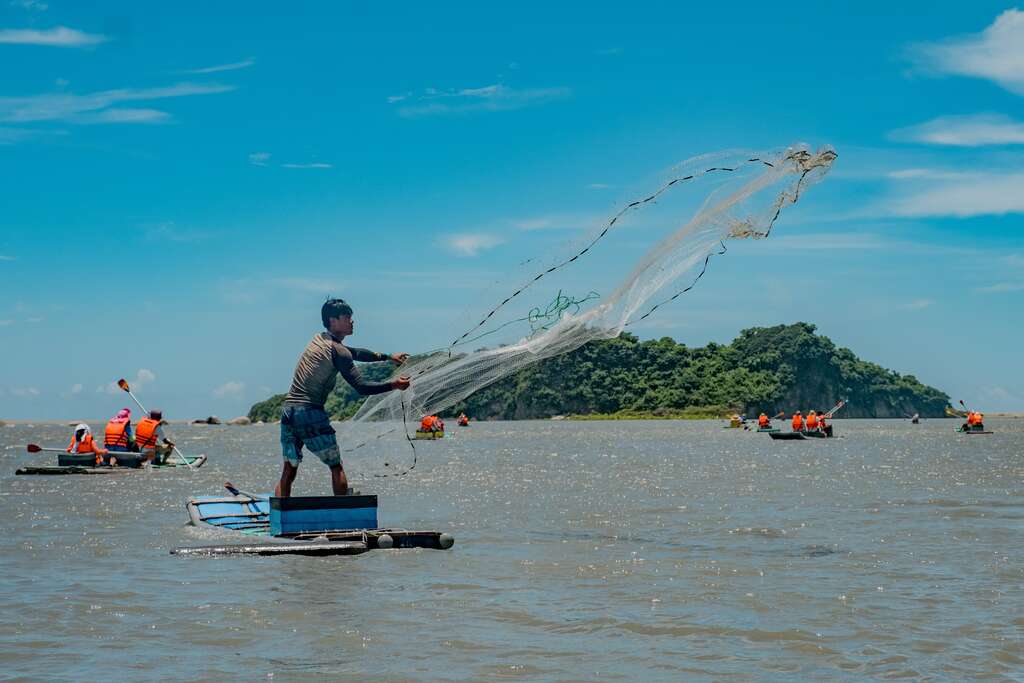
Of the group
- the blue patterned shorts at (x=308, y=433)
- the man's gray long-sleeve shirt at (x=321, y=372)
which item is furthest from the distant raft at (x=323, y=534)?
the man's gray long-sleeve shirt at (x=321, y=372)

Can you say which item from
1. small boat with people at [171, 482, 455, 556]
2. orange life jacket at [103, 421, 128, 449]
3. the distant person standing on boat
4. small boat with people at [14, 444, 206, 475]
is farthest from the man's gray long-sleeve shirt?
orange life jacket at [103, 421, 128, 449]

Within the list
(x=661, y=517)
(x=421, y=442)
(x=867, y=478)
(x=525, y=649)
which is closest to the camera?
(x=525, y=649)

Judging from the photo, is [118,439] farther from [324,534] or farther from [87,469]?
[324,534]

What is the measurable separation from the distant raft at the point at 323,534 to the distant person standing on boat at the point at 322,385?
282mm

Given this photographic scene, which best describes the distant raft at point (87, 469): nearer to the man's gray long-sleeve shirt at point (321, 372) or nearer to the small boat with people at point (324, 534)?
the small boat with people at point (324, 534)

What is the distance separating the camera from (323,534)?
512 inches

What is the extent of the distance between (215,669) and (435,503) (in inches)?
533

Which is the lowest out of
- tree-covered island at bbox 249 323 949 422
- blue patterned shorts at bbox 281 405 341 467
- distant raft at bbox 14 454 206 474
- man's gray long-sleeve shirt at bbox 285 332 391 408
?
distant raft at bbox 14 454 206 474

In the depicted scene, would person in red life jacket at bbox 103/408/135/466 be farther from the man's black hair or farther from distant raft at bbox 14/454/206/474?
the man's black hair

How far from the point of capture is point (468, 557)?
43.6 ft

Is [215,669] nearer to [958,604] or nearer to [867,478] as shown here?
[958,604]

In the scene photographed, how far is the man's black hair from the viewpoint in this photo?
13.3 metres

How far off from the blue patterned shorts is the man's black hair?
3.52 feet

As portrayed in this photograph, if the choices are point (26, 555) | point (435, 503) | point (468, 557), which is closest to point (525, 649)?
point (468, 557)
